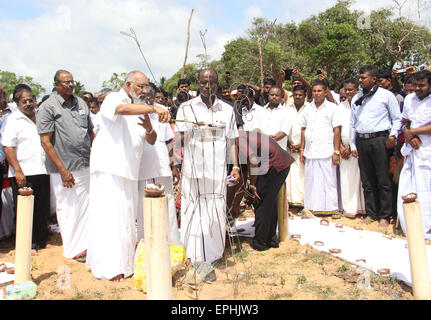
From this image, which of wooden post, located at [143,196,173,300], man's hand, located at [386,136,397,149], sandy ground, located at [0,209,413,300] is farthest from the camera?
man's hand, located at [386,136,397,149]

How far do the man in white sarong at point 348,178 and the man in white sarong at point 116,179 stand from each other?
12.1 ft

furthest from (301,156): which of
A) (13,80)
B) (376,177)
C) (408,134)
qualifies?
(13,80)

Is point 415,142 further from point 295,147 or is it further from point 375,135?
point 295,147

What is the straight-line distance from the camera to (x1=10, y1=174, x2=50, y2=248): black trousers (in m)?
4.95

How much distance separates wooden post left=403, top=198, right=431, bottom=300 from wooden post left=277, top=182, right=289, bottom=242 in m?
1.85

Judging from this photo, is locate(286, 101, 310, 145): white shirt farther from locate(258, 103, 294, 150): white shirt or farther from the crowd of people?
locate(258, 103, 294, 150): white shirt

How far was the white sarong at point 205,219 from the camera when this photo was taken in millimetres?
4137

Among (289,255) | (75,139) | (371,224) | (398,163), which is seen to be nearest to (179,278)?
(289,255)

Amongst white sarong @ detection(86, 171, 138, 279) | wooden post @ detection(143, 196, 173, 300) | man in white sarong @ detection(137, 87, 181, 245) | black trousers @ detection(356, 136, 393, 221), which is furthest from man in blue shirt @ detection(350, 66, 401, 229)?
wooden post @ detection(143, 196, 173, 300)

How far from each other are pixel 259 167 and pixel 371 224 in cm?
253
